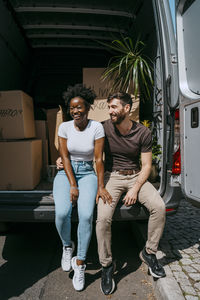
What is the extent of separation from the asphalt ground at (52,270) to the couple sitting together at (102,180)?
4.2 inches

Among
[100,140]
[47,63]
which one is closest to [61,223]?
[100,140]

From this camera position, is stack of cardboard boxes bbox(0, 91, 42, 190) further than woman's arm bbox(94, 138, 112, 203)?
Yes

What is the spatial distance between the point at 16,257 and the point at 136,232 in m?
1.25

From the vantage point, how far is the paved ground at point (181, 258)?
185 centimetres

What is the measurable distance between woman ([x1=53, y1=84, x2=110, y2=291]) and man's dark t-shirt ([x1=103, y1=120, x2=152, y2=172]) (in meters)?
0.11

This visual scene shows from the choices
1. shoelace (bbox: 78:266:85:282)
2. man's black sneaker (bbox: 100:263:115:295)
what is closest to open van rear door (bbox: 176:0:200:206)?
man's black sneaker (bbox: 100:263:115:295)

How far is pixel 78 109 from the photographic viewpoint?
2295 millimetres

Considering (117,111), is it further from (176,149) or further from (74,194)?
(74,194)

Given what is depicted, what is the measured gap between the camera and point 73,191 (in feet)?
7.11

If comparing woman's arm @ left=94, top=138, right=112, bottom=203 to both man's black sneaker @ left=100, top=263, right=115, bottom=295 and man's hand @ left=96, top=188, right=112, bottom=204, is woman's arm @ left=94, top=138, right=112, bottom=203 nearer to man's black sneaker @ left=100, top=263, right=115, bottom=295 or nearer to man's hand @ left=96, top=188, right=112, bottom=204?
man's hand @ left=96, top=188, right=112, bottom=204

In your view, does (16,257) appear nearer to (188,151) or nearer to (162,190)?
(162,190)

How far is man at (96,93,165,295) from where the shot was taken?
2.02 m

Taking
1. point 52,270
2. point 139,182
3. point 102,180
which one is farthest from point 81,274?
point 139,182

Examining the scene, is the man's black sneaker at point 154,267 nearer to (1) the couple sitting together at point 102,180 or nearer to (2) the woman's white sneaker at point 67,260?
(1) the couple sitting together at point 102,180
